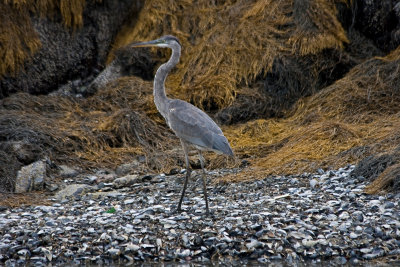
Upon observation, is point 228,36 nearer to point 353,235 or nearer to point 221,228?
point 221,228

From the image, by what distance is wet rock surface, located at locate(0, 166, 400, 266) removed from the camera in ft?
18.4

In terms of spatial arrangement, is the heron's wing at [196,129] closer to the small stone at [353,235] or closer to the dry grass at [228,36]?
the small stone at [353,235]

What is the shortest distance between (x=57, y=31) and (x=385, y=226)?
669 cm

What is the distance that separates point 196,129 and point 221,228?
1221 mm

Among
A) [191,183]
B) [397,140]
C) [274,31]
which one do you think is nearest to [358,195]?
[397,140]

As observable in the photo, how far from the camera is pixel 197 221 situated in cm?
618

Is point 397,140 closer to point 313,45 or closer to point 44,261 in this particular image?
point 313,45

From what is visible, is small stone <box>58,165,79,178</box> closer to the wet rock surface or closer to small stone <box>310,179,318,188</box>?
the wet rock surface

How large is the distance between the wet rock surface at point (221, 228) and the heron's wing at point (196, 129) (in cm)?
67

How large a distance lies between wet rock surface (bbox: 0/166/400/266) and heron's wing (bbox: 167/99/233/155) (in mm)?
666

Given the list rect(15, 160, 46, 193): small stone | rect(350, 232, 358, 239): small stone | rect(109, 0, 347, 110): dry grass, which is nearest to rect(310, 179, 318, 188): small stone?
rect(350, 232, 358, 239): small stone

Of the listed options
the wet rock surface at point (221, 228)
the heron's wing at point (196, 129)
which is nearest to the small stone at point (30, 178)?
the wet rock surface at point (221, 228)

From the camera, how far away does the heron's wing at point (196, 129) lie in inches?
260

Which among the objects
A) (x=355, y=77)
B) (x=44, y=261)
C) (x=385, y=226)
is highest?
(x=355, y=77)
